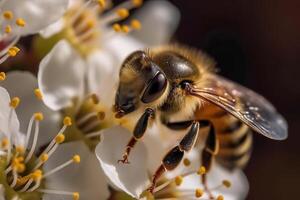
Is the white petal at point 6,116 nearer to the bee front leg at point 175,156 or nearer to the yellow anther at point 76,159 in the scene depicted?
the yellow anther at point 76,159

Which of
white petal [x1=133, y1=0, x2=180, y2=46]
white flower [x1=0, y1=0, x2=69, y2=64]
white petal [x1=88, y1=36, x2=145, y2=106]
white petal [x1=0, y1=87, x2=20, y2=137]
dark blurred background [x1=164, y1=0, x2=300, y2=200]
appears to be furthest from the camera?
dark blurred background [x1=164, y1=0, x2=300, y2=200]

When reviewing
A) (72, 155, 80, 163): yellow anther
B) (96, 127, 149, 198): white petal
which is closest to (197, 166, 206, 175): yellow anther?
(96, 127, 149, 198): white petal

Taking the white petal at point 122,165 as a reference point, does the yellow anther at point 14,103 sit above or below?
above

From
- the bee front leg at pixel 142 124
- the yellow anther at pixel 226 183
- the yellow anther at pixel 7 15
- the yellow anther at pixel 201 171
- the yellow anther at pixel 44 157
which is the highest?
the yellow anther at pixel 7 15

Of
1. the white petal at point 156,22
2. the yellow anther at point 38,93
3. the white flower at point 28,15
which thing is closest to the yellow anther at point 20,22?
the white flower at point 28,15

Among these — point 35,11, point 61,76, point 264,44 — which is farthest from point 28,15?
point 264,44

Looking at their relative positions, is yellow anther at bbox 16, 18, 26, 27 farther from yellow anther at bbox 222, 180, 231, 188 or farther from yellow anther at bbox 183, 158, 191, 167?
yellow anther at bbox 222, 180, 231, 188
